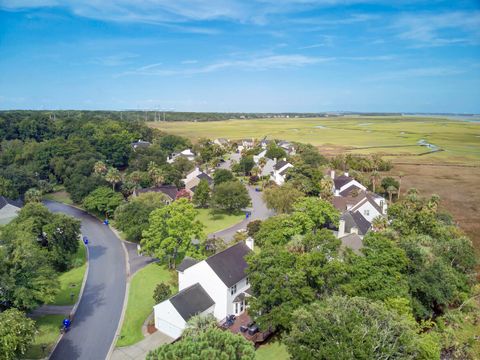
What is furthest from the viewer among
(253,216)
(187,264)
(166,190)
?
(166,190)

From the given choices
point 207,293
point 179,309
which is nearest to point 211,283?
point 207,293

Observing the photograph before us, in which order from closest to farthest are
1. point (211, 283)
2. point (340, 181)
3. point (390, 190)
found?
1. point (211, 283)
2. point (390, 190)
3. point (340, 181)

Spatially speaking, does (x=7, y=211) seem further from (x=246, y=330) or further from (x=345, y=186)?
(x=345, y=186)

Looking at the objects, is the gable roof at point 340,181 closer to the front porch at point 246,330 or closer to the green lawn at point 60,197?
the front porch at point 246,330

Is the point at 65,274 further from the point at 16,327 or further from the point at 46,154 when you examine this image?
the point at 46,154

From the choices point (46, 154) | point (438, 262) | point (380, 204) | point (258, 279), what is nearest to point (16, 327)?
point (258, 279)

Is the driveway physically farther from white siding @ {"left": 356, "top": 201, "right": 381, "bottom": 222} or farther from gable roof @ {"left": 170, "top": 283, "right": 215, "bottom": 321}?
gable roof @ {"left": 170, "top": 283, "right": 215, "bottom": 321}

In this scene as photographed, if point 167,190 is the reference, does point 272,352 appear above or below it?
below
